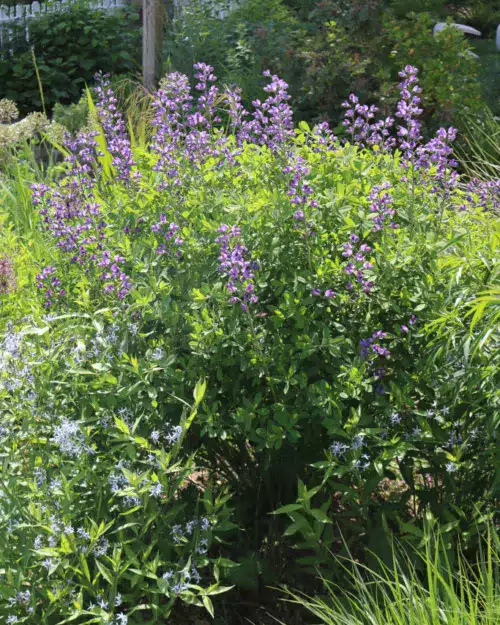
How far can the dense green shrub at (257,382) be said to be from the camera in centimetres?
238

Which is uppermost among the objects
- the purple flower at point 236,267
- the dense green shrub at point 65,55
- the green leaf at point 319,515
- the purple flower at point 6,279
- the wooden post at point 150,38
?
the purple flower at point 236,267

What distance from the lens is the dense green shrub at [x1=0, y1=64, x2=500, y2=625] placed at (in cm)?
238

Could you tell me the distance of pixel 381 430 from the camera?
2420 mm

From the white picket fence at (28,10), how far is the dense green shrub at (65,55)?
10.0 inches

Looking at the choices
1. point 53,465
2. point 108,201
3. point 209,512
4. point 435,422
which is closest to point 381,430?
point 435,422

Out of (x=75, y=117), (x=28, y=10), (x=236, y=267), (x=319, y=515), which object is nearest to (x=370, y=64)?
(x=75, y=117)

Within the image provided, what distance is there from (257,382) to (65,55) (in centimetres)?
1011

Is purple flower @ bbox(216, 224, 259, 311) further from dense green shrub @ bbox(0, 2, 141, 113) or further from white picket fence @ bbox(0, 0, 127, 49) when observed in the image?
white picket fence @ bbox(0, 0, 127, 49)

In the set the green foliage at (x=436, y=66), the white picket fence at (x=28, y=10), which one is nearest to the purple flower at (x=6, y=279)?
the green foliage at (x=436, y=66)

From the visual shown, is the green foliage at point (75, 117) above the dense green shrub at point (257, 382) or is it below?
below

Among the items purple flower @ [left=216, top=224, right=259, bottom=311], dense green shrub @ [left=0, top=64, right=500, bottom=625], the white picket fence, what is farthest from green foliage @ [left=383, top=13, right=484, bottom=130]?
the white picket fence

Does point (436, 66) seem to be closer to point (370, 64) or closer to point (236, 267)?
point (370, 64)

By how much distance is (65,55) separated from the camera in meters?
11.5

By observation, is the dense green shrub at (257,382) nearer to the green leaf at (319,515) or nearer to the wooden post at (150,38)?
the green leaf at (319,515)
